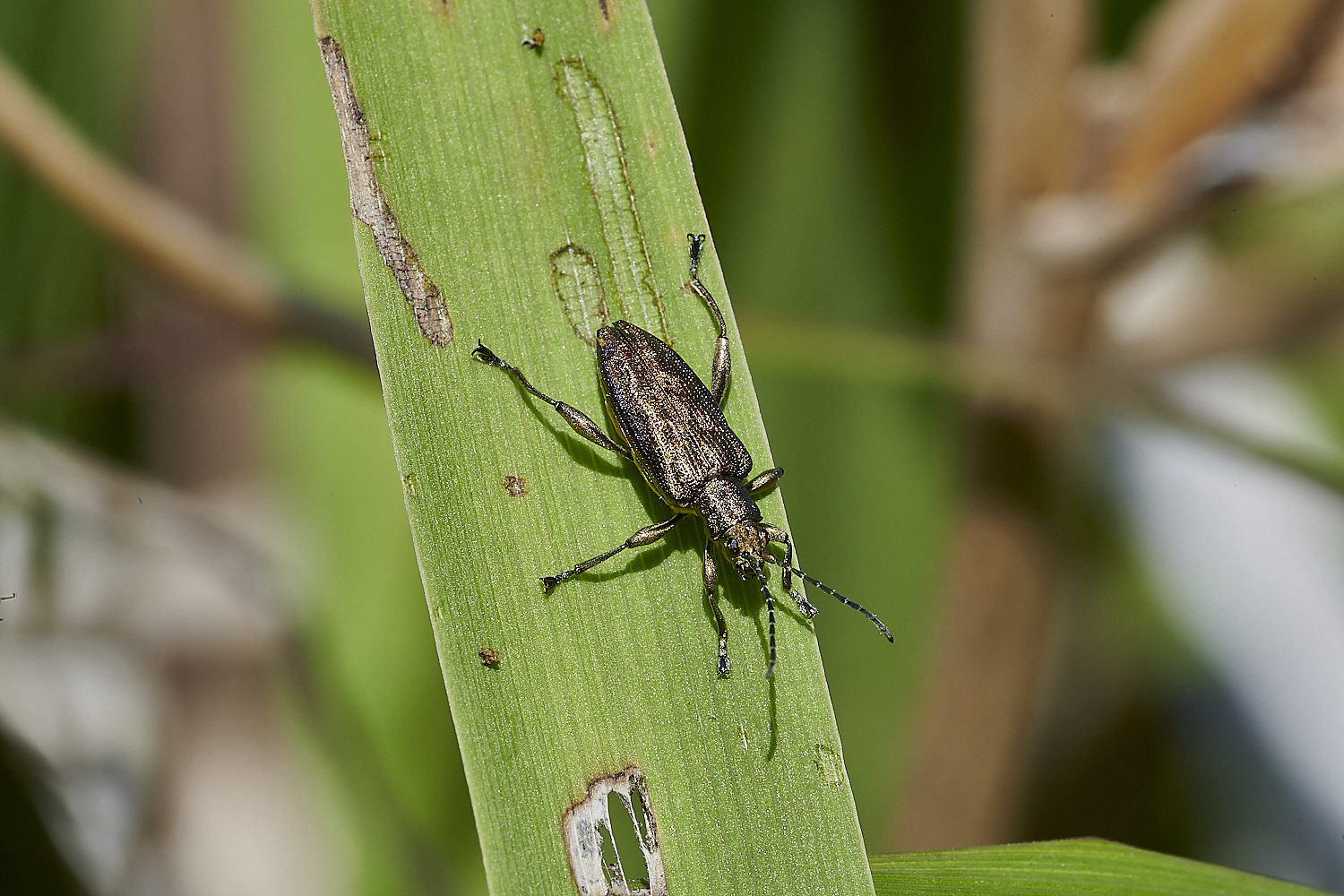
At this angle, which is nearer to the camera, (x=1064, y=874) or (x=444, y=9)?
(x=1064, y=874)

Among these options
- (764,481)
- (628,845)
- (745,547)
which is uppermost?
(764,481)

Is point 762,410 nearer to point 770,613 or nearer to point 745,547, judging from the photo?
point 745,547

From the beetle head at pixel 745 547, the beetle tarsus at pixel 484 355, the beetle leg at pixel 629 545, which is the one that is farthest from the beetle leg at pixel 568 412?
the beetle head at pixel 745 547

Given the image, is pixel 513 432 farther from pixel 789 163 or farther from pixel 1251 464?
pixel 1251 464

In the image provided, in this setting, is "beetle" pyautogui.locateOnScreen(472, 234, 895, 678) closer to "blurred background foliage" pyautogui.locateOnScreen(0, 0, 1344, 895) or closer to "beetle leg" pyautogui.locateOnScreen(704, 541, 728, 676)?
"beetle leg" pyautogui.locateOnScreen(704, 541, 728, 676)

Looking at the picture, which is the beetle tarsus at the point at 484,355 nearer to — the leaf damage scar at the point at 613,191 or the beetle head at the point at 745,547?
the leaf damage scar at the point at 613,191

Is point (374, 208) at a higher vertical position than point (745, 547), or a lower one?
higher

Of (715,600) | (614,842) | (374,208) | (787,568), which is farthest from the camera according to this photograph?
(787,568)

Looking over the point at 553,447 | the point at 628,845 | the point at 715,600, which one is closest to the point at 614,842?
the point at 628,845
